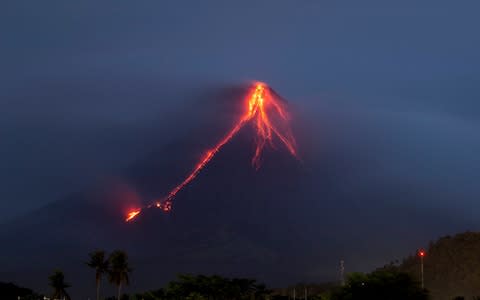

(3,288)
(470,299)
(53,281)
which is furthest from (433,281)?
(3,288)

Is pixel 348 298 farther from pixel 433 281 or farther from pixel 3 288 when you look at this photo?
pixel 3 288

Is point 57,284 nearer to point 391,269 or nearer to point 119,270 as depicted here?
point 119,270

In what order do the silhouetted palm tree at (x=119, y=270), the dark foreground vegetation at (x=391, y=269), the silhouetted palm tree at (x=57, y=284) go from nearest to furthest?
1. the dark foreground vegetation at (x=391, y=269)
2. the silhouetted palm tree at (x=119, y=270)
3. the silhouetted palm tree at (x=57, y=284)

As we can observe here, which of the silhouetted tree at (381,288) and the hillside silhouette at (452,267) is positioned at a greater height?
the hillside silhouette at (452,267)

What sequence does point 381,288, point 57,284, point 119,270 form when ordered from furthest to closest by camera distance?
point 57,284 < point 119,270 < point 381,288

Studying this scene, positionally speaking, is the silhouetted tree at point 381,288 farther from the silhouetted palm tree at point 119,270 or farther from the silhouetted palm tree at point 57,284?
the silhouetted palm tree at point 57,284

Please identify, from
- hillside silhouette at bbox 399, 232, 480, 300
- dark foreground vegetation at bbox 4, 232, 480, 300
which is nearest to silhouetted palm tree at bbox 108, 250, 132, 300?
dark foreground vegetation at bbox 4, 232, 480, 300

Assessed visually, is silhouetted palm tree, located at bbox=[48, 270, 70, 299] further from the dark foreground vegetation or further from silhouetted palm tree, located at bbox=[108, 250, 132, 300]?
silhouetted palm tree, located at bbox=[108, 250, 132, 300]

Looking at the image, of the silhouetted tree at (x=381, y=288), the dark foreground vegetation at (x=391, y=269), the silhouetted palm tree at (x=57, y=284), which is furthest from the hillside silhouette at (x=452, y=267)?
the silhouetted palm tree at (x=57, y=284)

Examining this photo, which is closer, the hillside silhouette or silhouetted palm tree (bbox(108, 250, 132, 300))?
the hillside silhouette

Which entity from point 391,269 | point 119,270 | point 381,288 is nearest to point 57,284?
point 119,270

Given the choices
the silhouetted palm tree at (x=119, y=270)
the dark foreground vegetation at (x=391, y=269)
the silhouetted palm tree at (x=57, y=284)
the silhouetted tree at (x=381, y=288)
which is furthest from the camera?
the silhouetted palm tree at (x=57, y=284)

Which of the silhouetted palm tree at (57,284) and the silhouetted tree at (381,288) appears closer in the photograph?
the silhouetted tree at (381,288)
